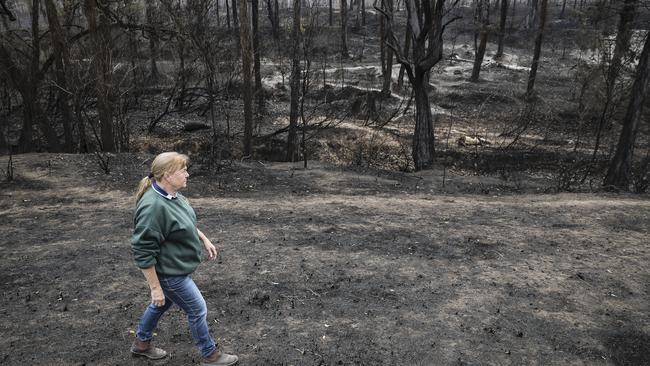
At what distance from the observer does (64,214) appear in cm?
806

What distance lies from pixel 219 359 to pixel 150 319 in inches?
24.6

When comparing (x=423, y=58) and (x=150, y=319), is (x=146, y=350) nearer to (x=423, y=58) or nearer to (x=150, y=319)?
(x=150, y=319)

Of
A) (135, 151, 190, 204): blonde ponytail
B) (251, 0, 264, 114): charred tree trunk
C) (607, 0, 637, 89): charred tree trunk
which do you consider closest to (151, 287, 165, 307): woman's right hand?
(135, 151, 190, 204): blonde ponytail

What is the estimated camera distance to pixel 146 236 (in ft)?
9.97

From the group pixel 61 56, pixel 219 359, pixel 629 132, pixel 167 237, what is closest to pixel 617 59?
pixel 629 132

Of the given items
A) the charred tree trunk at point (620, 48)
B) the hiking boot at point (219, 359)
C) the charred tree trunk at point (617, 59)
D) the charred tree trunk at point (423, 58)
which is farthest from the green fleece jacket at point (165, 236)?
the charred tree trunk at point (620, 48)

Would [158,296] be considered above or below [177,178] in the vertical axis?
below

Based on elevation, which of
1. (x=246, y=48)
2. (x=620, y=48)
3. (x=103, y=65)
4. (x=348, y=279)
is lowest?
(x=348, y=279)

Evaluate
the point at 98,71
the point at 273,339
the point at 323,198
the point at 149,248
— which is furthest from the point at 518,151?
the point at 149,248

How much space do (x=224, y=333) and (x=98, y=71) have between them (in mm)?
9985

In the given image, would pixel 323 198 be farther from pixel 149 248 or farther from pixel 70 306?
pixel 149 248

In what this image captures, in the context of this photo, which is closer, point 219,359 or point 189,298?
point 189,298

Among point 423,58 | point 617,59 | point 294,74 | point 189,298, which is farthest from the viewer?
point 617,59

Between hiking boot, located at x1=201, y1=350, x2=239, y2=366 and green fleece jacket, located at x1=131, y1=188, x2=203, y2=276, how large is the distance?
0.86 metres
